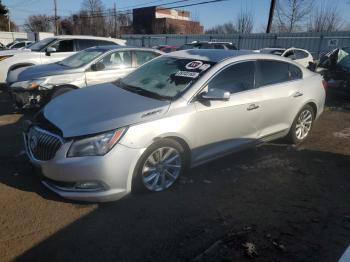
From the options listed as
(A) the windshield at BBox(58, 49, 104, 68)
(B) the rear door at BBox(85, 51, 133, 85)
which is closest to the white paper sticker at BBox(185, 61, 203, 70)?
(B) the rear door at BBox(85, 51, 133, 85)

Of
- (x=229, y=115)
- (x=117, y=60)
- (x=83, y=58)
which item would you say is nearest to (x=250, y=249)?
(x=229, y=115)

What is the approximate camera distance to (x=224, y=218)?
12.1 feet

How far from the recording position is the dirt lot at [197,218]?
10.2 ft

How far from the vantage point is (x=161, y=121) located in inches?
154

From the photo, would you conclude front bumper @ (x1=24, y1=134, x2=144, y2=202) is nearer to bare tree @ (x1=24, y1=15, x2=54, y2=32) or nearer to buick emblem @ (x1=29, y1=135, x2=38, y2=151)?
buick emblem @ (x1=29, y1=135, x2=38, y2=151)

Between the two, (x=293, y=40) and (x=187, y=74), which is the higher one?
(x=293, y=40)

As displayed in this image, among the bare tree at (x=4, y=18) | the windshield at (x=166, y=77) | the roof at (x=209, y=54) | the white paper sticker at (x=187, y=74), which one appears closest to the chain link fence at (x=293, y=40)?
the roof at (x=209, y=54)

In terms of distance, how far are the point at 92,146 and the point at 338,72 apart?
8480 millimetres

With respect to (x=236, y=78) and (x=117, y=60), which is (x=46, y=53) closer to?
(x=117, y=60)

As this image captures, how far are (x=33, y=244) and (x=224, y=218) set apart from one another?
186 centimetres

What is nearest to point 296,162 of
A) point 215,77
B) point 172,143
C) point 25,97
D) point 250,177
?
point 250,177

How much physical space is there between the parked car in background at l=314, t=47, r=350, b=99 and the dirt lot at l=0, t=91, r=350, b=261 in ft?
17.4

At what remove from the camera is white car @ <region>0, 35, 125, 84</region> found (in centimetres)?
1008

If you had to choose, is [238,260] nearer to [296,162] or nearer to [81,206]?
[81,206]
